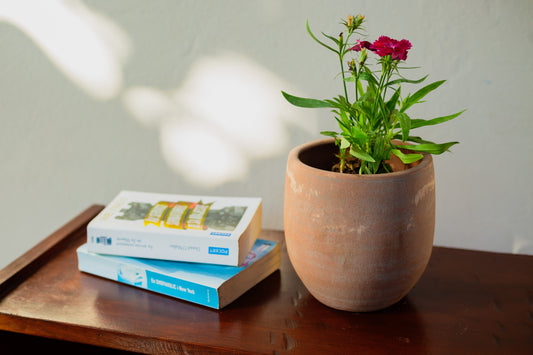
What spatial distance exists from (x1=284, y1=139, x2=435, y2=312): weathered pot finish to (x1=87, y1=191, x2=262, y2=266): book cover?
11 cm

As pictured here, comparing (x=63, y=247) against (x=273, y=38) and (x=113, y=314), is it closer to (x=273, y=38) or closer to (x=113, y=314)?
(x=113, y=314)

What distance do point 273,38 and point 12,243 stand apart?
83cm

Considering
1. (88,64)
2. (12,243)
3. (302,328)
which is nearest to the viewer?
(302,328)

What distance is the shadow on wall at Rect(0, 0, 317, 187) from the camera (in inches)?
41.6

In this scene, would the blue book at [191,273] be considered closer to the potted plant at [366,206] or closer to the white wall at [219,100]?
the potted plant at [366,206]

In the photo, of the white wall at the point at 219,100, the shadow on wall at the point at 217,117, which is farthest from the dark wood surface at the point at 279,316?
the shadow on wall at the point at 217,117

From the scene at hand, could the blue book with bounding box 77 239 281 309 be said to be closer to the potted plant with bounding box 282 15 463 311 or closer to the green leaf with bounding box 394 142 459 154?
the potted plant with bounding box 282 15 463 311

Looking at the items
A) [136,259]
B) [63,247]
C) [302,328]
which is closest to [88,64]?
[63,247]

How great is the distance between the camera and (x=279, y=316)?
761mm

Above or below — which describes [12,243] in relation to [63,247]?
below

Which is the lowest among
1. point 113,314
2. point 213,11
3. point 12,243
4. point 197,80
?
point 12,243

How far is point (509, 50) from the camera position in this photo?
0.91 meters

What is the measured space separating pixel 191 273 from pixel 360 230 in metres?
0.27

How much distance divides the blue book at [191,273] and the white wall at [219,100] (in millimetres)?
272
